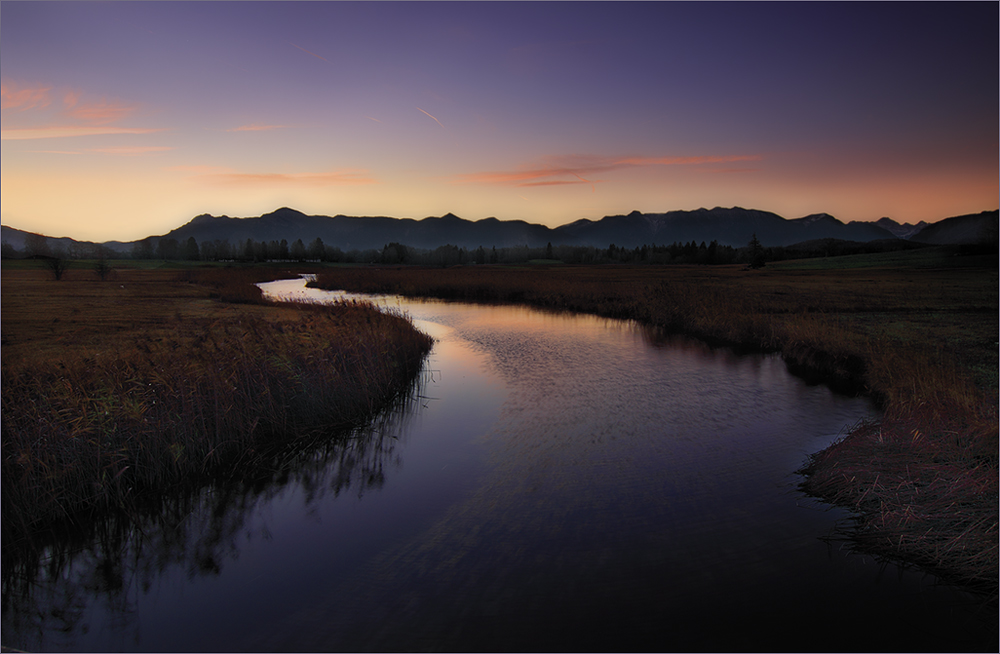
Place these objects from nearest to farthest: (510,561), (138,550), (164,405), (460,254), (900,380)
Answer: (510,561) → (138,550) → (164,405) → (900,380) → (460,254)

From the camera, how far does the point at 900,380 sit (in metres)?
13.2

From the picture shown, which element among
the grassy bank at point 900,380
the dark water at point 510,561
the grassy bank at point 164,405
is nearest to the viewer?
the dark water at point 510,561

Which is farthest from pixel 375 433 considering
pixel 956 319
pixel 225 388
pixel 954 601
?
pixel 956 319

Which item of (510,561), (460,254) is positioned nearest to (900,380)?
(510,561)

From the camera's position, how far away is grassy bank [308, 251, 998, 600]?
6609mm

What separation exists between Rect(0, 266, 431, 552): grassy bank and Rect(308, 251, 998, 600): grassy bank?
461 inches

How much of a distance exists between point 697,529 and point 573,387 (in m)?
9.19

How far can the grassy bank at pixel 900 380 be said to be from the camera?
6.61m

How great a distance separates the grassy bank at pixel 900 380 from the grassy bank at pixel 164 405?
11713 mm

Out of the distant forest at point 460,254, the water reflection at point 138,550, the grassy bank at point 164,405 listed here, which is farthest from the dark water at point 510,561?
the distant forest at point 460,254

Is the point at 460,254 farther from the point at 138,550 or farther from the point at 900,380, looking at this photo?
the point at 138,550

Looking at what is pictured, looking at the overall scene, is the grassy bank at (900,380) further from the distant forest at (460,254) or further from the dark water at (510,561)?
the distant forest at (460,254)

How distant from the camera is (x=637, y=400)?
15570 millimetres

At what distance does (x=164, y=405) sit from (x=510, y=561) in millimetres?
7631
